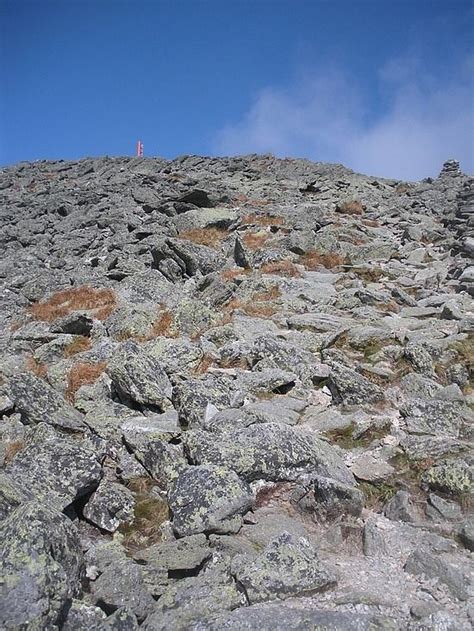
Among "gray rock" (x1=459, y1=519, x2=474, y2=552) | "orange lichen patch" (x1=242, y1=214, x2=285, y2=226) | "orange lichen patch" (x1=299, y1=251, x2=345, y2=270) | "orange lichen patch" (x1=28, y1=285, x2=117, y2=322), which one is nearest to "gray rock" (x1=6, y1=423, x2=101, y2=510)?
"gray rock" (x1=459, y1=519, x2=474, y2=552)

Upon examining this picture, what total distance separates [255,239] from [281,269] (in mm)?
5318

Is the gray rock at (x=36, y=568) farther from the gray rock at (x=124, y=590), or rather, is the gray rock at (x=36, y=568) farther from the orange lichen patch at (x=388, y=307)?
the orange lichen patch at (x=388, y=307)

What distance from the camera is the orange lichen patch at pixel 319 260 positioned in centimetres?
1916

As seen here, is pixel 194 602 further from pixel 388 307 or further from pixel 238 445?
pixel 388 307

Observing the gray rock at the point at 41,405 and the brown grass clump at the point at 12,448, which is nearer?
the brown grass clump at the point at 12,448

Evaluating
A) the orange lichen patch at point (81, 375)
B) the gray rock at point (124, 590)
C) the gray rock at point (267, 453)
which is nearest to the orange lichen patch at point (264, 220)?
the orange lichen patch at point (81, 375)

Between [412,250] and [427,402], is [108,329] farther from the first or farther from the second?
[412,250]

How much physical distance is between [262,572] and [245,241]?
60.4 feet

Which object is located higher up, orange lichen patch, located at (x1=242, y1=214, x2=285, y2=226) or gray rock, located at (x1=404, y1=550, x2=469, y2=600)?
orange lichen patch, located at (x1=242, y1=214, x2=285, y2=226)

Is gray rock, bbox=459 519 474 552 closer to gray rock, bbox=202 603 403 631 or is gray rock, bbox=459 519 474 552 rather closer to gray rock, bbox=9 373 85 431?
gray rock, bbox=202 603 403 631

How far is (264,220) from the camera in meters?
26.0

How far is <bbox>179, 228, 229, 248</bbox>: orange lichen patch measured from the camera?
887 inches

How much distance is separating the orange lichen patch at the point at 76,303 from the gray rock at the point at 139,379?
207 inches

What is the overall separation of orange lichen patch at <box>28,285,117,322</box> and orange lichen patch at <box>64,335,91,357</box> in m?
1.73
